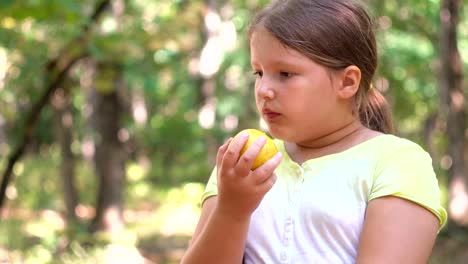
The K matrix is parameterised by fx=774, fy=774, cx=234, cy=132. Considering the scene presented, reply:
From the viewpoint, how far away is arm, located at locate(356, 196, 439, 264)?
1.41m

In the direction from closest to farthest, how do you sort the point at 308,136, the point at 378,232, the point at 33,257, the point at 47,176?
the point at 378,232 → the point at 308,136 → the point at 33,257 → the point at 47,176

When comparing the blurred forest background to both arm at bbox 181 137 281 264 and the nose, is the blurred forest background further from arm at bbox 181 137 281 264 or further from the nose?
arm at bbox 181 137 281 264

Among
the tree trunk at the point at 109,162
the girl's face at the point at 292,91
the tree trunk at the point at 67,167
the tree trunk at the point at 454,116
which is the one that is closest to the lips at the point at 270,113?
the girl's face at the point at 292,91

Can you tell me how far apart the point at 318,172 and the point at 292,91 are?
0.56 ft

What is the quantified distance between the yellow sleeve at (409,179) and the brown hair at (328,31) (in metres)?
0.18

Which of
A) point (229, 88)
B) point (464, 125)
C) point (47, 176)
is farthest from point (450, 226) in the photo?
point (47, 176)

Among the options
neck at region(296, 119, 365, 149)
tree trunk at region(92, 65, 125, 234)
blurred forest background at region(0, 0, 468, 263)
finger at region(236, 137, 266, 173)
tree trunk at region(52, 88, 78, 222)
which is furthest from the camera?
tree trunk at region(52, 88, 78, 222)

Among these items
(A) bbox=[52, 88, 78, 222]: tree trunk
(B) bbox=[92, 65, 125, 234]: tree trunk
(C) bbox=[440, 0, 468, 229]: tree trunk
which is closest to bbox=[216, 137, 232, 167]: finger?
(C) bbox=[440, 0, 468, 229]: tree trunk

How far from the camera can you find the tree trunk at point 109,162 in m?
13.0

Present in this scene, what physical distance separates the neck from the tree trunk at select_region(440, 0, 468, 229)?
30.4 feet

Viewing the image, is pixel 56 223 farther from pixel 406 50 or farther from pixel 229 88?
pixel 406 50

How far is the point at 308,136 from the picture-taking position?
5.17ft

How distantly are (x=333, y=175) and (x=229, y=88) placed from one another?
17525 millimetres

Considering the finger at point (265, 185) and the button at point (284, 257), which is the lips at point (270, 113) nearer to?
the finger at point (265, 185)
